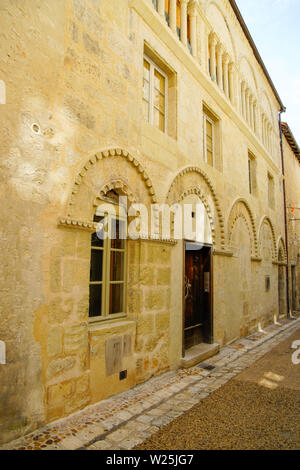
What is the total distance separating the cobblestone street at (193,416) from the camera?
8.73 ft

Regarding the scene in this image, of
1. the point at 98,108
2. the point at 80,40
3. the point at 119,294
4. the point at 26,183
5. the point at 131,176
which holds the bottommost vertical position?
the point at 119,294

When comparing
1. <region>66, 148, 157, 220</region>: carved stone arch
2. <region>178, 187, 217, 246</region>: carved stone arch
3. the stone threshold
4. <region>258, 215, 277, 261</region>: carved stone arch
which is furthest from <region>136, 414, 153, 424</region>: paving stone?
<region>258, 215, 277, 261</region>: carved stone arch

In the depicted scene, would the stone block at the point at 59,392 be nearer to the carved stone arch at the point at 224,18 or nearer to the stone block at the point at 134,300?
the stone block at the point at 134,300

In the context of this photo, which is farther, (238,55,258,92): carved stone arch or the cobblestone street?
(238,55,258,92): carved stone arch

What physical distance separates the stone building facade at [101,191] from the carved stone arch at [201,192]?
0.04 m

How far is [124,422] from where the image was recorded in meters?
3.04

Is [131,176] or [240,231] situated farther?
[240,231]

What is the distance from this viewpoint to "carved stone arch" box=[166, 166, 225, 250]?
199 inches

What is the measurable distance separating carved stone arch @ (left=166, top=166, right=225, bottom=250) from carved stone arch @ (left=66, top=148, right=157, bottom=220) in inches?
27.2

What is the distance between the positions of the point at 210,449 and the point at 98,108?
12.4ft

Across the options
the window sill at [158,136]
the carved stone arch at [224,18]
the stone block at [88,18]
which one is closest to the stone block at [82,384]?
the window sill at [158,136]

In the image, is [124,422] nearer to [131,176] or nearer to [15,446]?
[15,446]

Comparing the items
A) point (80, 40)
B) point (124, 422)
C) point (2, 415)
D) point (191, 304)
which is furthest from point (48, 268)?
point (191, 304)

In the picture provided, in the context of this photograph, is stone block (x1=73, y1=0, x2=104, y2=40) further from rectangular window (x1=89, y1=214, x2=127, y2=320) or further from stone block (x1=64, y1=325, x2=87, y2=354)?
stone block (x1=64, y1=325, x2=87, y2=354)
